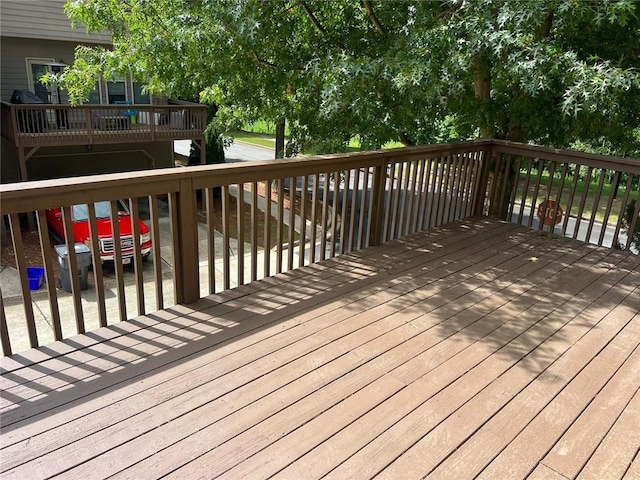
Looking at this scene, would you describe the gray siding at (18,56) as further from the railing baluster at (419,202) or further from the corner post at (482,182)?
the corner post at (482,182)

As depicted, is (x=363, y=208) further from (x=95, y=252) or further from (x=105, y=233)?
(x=105, y=233)

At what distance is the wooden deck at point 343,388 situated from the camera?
1.81 m

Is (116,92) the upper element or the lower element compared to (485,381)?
upper

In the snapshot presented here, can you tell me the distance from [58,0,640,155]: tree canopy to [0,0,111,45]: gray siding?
5.23 m

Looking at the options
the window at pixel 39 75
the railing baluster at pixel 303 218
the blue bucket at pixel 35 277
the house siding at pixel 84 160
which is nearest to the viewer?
the railing baluster at pixel 303 218

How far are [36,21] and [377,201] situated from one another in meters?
9.67

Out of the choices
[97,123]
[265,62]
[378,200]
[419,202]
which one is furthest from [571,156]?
[97,123]

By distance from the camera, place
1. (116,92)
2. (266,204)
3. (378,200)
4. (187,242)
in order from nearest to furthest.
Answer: (187,242) < (266,204) < (378,200) < (116,92)

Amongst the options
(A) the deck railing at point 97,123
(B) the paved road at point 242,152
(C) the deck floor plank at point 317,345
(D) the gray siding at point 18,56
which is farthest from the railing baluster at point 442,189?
(B) the paved road at point 242,152

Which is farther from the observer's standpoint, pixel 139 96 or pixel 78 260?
pixel 139 96

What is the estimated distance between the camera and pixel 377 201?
402 cm

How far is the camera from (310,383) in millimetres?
2248

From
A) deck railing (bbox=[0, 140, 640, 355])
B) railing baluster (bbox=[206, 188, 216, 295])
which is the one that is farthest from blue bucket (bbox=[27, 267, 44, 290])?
railing baluster (bbox=[206, 188, 216, 295])

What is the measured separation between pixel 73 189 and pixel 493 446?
220cm
